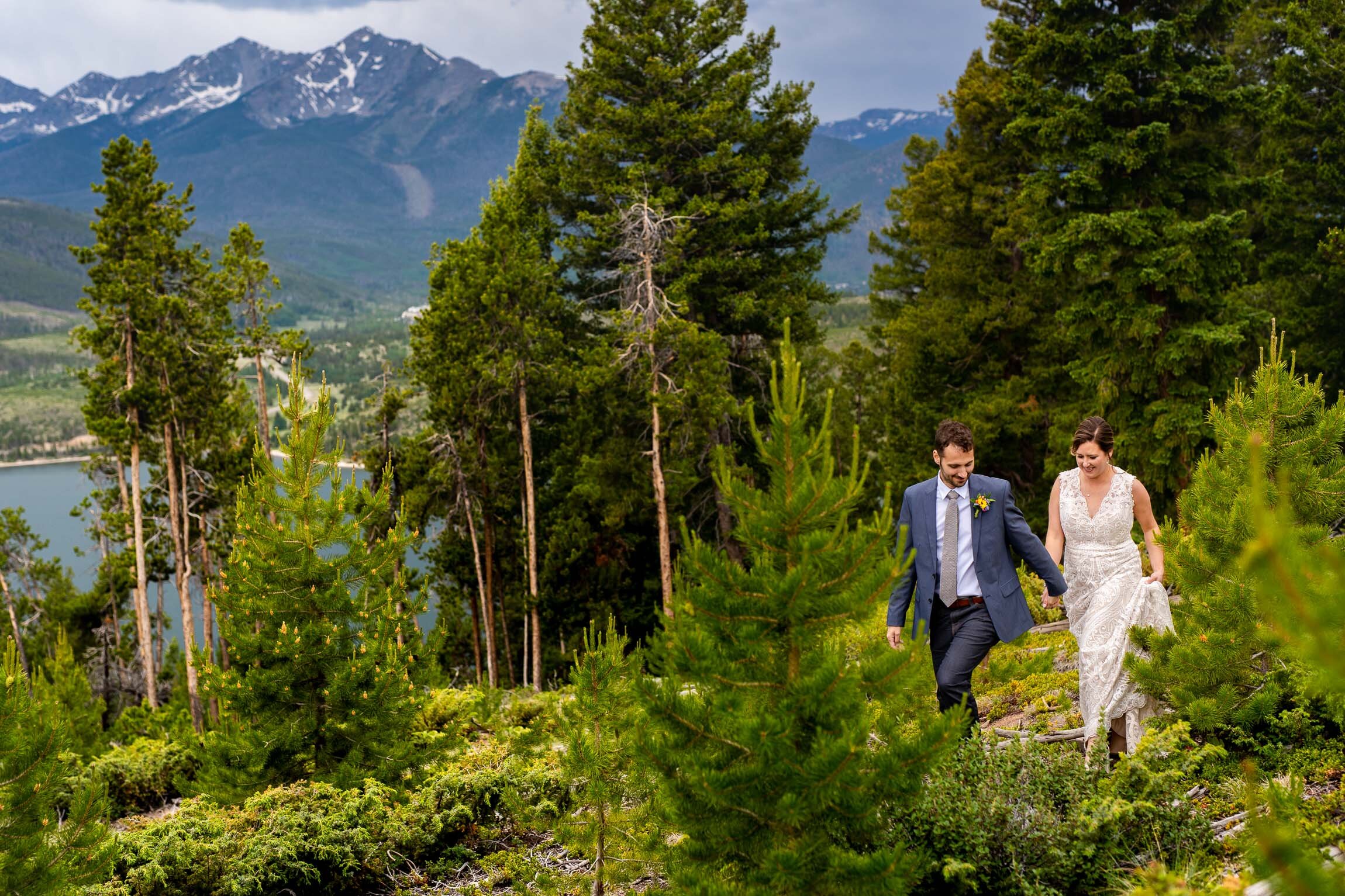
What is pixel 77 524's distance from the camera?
9862 centimetres

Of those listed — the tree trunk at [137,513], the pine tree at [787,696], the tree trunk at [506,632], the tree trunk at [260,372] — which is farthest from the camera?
the tree trunk at [506,632]

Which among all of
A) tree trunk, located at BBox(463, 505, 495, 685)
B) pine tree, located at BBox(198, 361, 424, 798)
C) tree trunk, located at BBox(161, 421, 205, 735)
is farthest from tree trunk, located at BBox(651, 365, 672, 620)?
tree trunk, located at BBox(161, 421, 205, 735)

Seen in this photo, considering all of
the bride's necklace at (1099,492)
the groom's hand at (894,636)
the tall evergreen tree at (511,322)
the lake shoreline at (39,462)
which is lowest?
the lake shoreline at (39,462)

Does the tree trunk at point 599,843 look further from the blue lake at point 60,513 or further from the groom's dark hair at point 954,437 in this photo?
the blue lake at point 60,513

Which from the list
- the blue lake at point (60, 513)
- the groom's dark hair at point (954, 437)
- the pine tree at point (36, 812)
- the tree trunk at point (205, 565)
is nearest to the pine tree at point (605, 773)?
the groom's dark hair at point (954, 437)

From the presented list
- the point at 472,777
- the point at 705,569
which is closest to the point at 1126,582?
the point at 705,569

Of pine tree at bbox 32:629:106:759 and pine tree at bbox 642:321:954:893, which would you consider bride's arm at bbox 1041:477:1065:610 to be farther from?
pine tree at bbox 32:629:106:759

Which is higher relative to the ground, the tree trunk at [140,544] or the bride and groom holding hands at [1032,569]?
the bride and groom holding hands at [1032,569]

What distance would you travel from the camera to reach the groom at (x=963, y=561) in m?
5.32

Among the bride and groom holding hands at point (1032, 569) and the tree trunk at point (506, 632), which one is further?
the tree trunk at point (506, 632)

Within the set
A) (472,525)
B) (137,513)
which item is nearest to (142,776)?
(472,525)

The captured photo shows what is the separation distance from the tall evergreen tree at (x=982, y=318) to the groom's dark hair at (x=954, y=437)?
16.3m

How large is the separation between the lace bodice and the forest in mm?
638

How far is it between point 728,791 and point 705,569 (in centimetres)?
84
